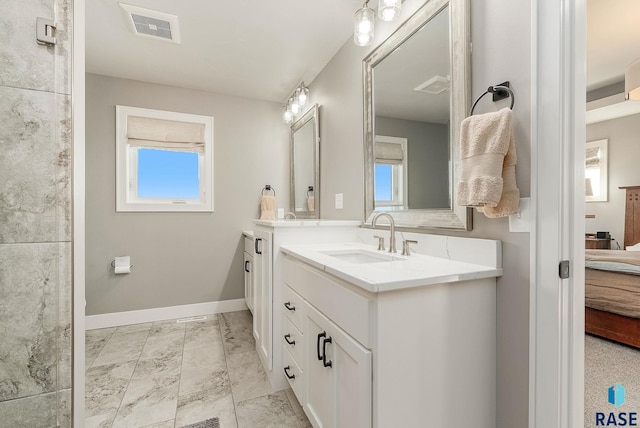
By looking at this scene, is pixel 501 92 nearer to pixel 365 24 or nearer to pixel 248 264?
pixel 365 24

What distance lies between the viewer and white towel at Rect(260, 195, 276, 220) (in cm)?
309

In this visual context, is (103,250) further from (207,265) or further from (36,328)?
(36,328)

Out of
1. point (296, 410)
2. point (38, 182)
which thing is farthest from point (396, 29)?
point (296, 410)

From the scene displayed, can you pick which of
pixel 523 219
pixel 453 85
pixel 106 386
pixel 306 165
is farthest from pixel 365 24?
pixel 106 386

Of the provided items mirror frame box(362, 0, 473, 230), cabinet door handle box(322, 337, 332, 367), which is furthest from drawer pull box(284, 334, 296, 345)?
mirror frame box(362, 0, 473, 230)

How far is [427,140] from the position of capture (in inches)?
55.7

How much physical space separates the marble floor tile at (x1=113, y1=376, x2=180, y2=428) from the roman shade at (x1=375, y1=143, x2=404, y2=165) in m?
1.82

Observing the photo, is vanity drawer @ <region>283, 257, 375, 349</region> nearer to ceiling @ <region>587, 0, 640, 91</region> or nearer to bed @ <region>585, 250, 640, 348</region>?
bed @ <region>585, 250, 640, 348</region>

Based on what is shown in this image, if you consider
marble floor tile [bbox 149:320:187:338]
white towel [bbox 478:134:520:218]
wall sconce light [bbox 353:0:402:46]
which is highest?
wall sconce light [bbox 353:0:402:46]

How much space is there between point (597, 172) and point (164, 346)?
578cm

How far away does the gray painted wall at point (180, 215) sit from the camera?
264 centimetres

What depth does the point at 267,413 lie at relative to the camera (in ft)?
4.84

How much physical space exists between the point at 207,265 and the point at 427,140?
2.54m

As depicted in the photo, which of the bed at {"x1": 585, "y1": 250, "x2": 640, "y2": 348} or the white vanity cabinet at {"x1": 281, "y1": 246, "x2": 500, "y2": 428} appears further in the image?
the bed at {"x1": 585, "y1": 250, "x2": 640, "y2": 348}
